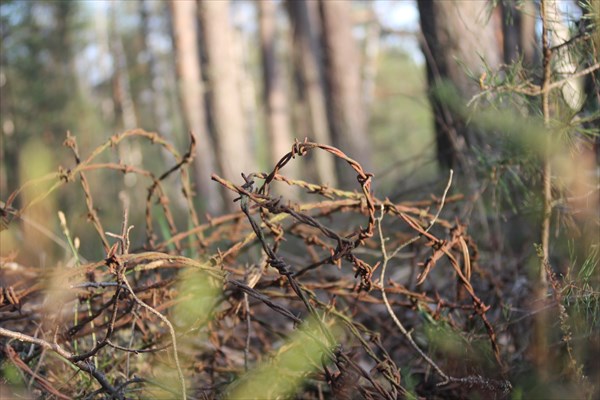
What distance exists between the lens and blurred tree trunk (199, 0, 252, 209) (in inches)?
393

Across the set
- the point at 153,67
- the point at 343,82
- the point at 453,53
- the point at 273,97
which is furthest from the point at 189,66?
the point at 153,67

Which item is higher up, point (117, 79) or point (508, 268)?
point (117, 79)

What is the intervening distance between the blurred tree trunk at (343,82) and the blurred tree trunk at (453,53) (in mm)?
6166

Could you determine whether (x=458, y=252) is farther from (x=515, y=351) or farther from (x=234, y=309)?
(x=234, y=309)

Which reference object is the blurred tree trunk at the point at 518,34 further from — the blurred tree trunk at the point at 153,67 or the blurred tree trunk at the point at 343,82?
the blurred tree trunk at the point at 153,67

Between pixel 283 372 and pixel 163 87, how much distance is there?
31.7 m

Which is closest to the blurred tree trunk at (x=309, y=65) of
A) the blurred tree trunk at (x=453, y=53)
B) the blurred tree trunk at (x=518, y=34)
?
the blurred tree trunk at (x=518, y=34)

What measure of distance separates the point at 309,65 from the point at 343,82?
333cm

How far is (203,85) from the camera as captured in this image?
427 inches

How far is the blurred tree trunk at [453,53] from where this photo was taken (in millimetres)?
3275

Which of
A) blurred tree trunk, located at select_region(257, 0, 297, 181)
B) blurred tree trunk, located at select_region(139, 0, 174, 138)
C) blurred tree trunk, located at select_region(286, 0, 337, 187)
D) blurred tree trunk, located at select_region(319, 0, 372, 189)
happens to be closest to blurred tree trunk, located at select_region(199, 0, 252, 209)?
blurred tree trunk, located at select_region(319, 0, 372, 189)

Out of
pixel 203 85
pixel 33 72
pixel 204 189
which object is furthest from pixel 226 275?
pixel 33 72

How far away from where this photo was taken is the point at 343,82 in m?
10.0

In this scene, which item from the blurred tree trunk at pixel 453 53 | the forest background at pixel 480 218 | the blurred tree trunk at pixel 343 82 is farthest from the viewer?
the blurred tree trunk at pixel 343 82
